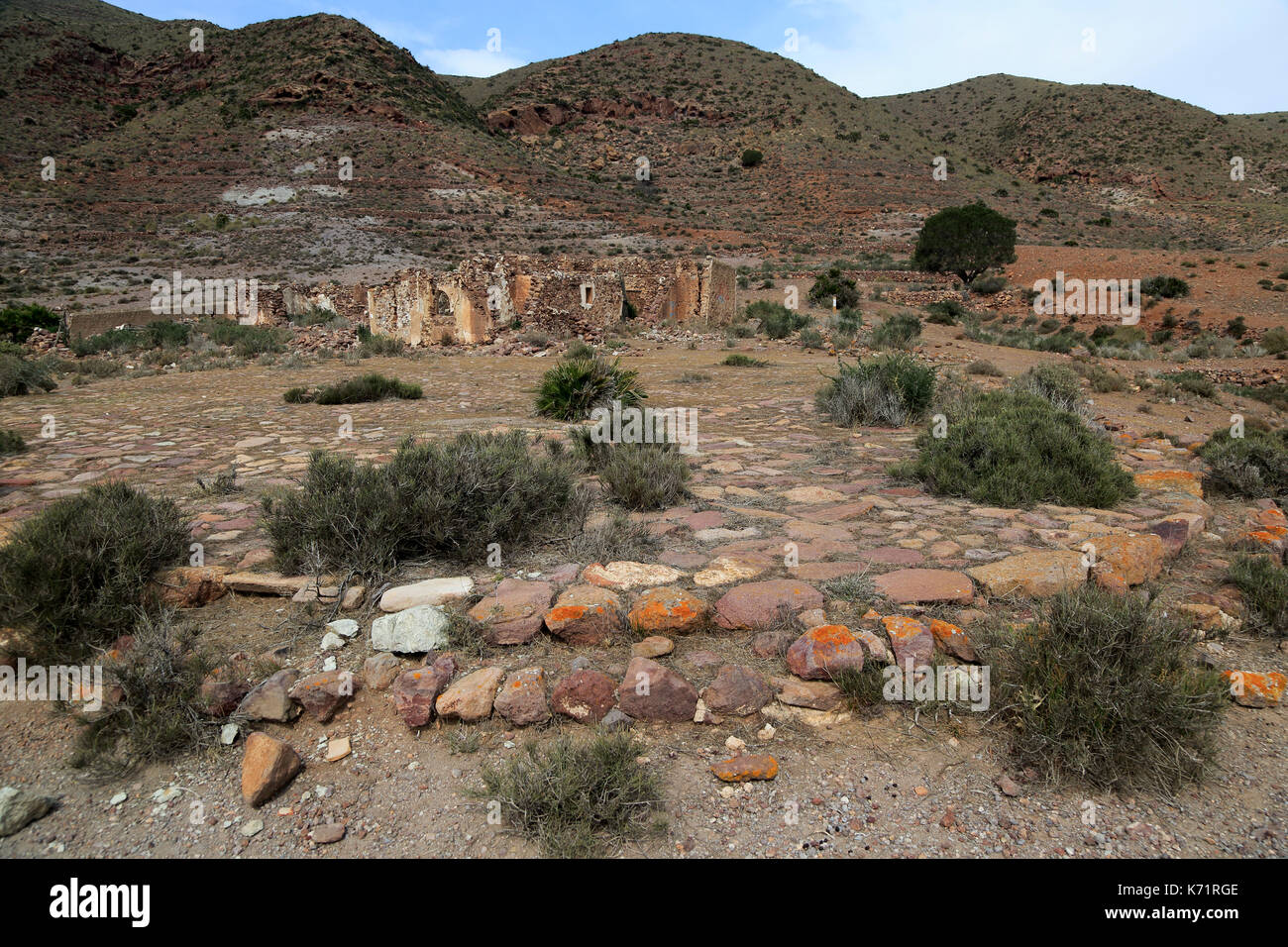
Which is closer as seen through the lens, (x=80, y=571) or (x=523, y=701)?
(x=523, y=701)

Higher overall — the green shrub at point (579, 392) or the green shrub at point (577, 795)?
the green shrub at point (579, 392)

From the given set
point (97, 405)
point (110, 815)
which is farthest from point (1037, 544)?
point (97, 405)

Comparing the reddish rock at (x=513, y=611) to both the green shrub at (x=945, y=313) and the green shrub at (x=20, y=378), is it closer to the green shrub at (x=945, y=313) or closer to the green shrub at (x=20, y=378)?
the green shrub at (x=20, y=378)

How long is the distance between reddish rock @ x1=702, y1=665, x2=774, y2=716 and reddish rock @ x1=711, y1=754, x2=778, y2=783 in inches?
8.9

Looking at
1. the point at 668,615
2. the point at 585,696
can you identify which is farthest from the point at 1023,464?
the point at 585,696

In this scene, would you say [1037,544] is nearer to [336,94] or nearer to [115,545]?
[115,545]

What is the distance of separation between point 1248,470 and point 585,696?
4981 millimetres

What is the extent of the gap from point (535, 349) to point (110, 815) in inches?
507

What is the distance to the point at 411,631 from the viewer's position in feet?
7.95

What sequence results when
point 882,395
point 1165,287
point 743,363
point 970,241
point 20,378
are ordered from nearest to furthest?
point 882,395
point 20,378
point 743,363
point 1165,287
point 970,241

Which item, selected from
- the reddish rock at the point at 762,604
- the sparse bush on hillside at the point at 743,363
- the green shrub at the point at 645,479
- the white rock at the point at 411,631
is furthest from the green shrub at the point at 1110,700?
the sparse bush on hillside at the point at 743,363

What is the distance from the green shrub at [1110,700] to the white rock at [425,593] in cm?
202

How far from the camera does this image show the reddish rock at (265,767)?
1.86 meters

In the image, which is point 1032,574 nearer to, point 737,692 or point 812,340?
point 737,692
